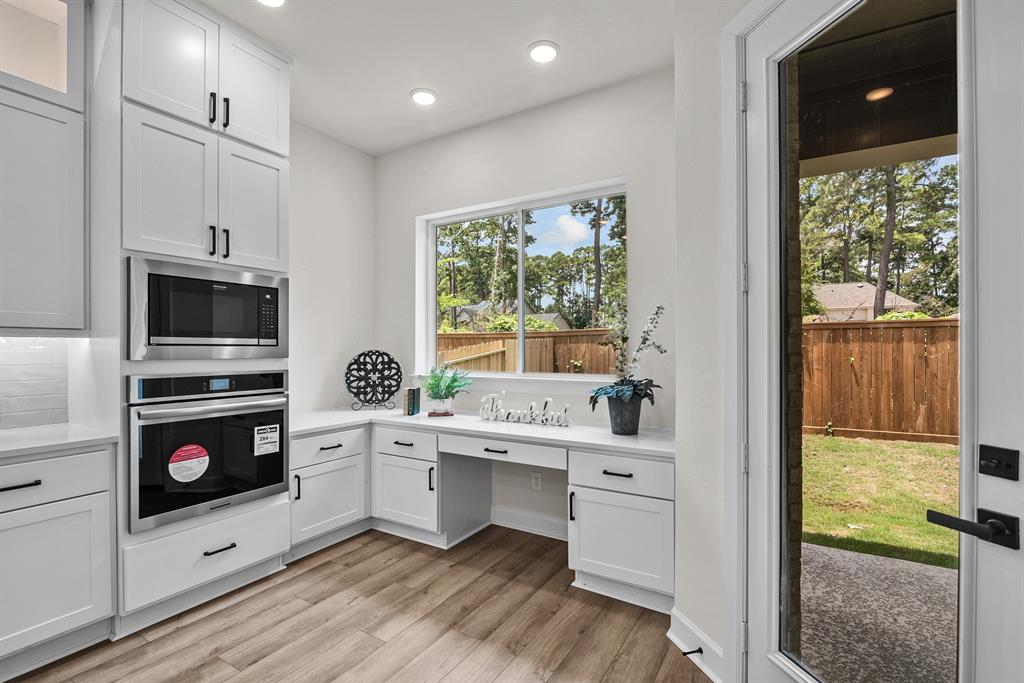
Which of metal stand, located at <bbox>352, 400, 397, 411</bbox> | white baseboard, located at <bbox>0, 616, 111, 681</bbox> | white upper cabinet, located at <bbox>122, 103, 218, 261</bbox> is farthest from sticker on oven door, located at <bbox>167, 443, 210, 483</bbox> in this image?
metal stand, located at <bbox>352, 400, 397, 411</bbox>

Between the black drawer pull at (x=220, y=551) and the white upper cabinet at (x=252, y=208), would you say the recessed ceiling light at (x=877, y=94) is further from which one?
the black drawer pull at (x=220, y=551)

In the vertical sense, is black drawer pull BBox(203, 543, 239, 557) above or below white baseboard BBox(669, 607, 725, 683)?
above

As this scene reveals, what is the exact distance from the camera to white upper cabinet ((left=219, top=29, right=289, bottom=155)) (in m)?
2.43

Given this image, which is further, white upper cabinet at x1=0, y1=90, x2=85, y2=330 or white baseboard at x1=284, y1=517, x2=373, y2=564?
white baseboard at x1=284, y1=517, x2=373, y2=564

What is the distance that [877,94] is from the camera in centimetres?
126

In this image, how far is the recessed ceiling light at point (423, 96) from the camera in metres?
3.07

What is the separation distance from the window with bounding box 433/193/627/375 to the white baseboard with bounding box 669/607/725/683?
1.45 metres

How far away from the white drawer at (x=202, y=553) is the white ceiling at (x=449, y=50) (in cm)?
242

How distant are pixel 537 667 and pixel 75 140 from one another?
2939 millimetres

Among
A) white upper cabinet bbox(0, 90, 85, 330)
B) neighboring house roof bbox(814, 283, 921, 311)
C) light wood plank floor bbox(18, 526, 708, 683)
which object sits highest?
white upper cabinet bbox(0, 90, 85, 330)

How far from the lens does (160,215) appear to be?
7.13 feet

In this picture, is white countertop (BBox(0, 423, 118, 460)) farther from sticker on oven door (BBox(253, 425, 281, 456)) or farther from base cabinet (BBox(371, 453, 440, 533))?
base cabinet (BBox(371, 453, 440, 533))

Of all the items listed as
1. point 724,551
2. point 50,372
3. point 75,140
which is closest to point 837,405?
point 724,551

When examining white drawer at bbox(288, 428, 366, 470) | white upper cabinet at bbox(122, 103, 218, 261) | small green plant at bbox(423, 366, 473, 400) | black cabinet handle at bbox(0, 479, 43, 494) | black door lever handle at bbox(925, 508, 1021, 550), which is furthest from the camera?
small green plant at bbox(423, 366, 473, 400)
